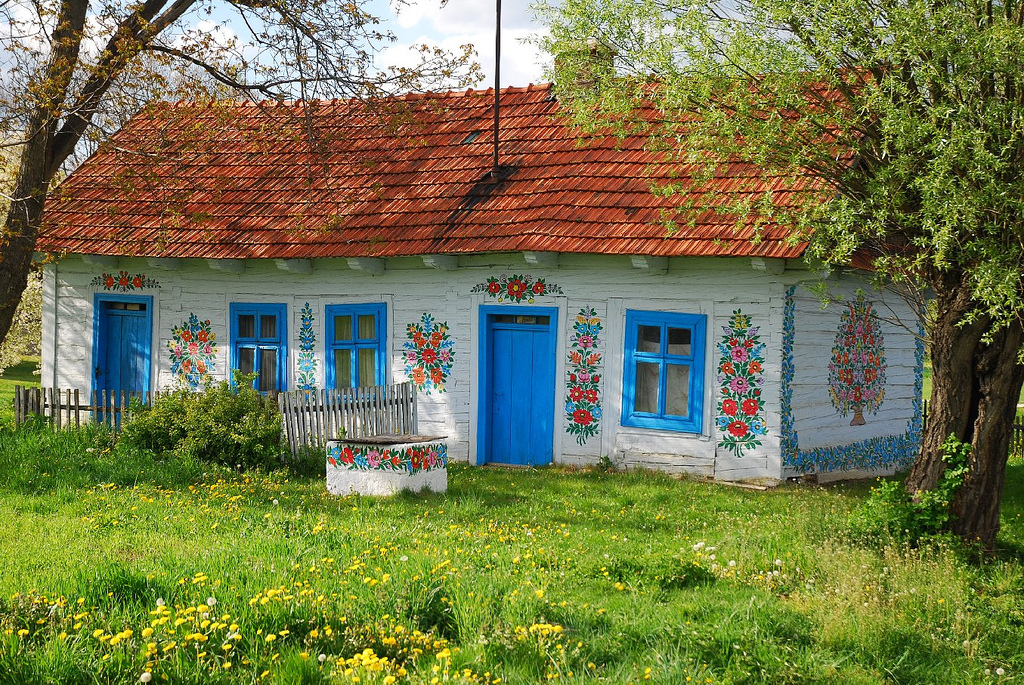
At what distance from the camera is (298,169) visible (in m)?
17.1

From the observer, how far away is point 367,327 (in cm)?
1542

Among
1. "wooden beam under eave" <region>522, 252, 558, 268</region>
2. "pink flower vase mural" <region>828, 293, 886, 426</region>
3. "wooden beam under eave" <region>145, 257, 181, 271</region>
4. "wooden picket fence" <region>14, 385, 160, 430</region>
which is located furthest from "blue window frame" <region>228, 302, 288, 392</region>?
"pink flower vase mural" <region>828, 293, 886, 426</region>

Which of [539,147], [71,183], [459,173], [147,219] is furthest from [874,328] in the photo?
[71,183]

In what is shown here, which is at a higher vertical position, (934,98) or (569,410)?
(934,98)

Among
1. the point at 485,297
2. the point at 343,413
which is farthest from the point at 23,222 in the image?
the point at 485,297

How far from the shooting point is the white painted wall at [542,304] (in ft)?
42.0

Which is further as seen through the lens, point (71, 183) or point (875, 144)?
point (71, 183)

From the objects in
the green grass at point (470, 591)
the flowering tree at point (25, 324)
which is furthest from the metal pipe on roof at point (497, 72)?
the flowering tree at point (25, 324)

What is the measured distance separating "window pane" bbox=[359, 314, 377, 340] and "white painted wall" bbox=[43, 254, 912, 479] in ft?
0.86

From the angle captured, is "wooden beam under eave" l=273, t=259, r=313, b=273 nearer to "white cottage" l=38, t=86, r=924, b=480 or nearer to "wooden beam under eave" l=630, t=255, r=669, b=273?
"white cottage" l=38, t=86, r=924, b=480

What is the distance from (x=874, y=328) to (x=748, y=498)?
4.56 m

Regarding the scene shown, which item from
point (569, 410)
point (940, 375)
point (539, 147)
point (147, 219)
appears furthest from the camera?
point (147, 219)

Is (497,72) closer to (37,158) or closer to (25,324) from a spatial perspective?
(37,158)

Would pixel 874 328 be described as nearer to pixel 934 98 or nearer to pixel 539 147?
pixel 539 147
